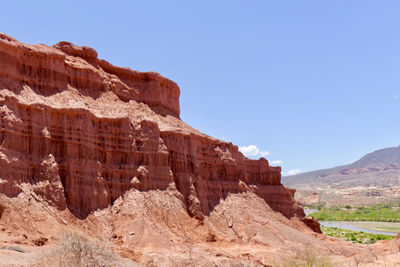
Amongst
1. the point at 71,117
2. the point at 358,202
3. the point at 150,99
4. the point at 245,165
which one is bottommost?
the point at 358,202

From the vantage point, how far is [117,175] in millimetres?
36062

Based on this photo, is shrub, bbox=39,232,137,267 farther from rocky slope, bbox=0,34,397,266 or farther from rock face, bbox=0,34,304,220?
rock face, bbox=0,34,304,220

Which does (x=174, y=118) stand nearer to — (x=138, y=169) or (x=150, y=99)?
(x=150, y=99)

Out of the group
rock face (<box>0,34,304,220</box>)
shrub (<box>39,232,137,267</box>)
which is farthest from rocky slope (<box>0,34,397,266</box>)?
shrub (<box>39,232,137,267</box>)

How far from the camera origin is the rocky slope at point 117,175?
29.0m

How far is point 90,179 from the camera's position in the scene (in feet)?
109

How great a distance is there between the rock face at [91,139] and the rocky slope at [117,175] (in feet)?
0.31

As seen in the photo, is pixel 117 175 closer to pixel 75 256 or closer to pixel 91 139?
pixel 91 139

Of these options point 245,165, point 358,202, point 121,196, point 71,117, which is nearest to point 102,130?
point 71,117

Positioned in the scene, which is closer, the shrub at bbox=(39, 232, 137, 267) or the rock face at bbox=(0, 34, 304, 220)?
the shrub at bbox=(39, 232, 137, 267)

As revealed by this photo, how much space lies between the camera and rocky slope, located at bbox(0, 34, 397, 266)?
2897 cm

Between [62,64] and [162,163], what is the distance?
13.3 m

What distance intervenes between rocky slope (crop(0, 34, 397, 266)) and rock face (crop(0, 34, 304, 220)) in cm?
10

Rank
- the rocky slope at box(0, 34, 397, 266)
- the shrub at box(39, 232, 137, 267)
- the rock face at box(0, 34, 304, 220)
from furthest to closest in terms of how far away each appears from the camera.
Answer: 1. the rock face at box(0, 34, 304, 220)
2. the rocky slope at box(0, 34, 397, 266)
3. the shrub at box(39, 232, 137, 267)
